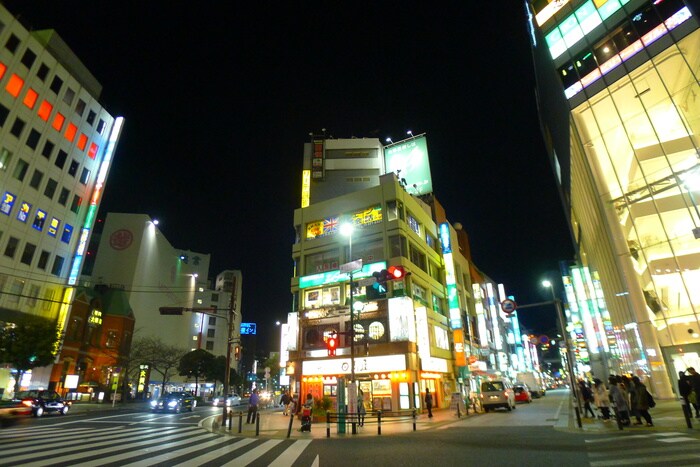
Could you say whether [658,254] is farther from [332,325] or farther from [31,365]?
[31,365]

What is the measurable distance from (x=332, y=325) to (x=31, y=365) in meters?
27.4

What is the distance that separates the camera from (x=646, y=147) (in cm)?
2541

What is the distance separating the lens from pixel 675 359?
889 inches

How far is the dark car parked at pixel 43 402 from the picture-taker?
24.5 m

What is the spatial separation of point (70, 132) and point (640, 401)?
57602mm

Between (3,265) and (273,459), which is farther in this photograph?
(3,265)

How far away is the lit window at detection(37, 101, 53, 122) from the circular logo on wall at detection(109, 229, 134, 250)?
34.2 meters

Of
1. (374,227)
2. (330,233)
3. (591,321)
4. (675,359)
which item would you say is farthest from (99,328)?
(591,321)

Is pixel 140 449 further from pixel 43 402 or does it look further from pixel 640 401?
pixel 43 402

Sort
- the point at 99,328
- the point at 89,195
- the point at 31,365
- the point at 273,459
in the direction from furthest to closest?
the point at 99,328, the point at 89,195, the point at 31,365, the point at 273,459

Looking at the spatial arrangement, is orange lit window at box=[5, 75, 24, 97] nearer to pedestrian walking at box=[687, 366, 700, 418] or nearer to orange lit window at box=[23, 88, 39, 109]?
orange lit window at box=[23, 88, 39, 109]

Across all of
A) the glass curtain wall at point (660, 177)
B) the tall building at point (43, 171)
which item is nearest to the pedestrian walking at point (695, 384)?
the glass curtain wall at point (660, 177)

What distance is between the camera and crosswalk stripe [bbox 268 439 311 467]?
9.22 meters

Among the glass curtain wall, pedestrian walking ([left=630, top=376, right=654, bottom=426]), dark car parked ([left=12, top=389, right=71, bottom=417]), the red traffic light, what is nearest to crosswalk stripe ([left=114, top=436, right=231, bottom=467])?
the red traffic light
